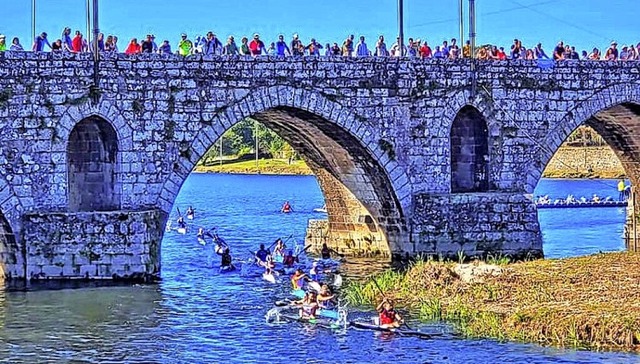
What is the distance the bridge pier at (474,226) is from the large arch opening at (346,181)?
68 cm

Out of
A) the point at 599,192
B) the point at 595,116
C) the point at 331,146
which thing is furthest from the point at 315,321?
the point at 599,192

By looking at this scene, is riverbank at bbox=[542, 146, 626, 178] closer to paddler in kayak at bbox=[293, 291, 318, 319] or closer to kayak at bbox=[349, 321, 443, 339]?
paddler in kayak at bbox=[293, 291, 318, 319]

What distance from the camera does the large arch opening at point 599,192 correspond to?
38.6 m

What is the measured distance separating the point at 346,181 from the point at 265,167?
9421cm

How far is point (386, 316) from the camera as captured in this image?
2370cm

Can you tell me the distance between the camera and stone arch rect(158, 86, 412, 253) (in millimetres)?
30734

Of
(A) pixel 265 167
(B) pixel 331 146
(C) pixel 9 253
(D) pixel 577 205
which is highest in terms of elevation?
(A) pixel 265 167

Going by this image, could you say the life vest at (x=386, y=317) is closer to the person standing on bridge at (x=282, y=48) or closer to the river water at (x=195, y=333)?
the river water at (x=195, y=333)

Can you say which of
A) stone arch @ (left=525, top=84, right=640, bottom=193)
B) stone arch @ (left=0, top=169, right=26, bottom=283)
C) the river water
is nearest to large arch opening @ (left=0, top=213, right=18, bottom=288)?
stone arch @ (left=0, top=169, right=26, bottom=283)

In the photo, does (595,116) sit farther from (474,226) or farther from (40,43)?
(40,43)

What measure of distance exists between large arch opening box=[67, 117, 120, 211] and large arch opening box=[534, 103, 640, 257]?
496 inches

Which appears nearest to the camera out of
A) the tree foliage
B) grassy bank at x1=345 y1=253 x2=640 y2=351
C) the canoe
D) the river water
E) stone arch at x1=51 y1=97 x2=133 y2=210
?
the river water

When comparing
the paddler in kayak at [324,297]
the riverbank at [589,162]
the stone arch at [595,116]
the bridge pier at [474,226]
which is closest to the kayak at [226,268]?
the bridge pier at [474,226]

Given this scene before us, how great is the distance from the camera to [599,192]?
3290 inches
